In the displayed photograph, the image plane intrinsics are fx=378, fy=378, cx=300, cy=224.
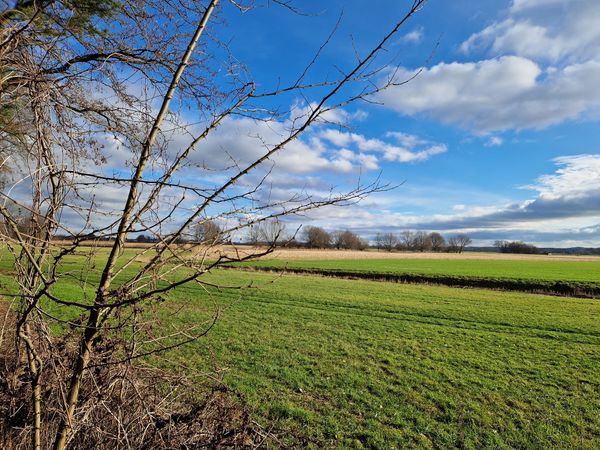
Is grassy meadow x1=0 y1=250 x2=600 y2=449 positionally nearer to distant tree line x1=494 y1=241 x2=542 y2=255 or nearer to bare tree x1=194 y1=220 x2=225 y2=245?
bare tree x1=194 y1=220 x2=225 y2=245

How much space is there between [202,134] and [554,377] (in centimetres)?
1034

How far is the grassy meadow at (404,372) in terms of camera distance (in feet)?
19.2

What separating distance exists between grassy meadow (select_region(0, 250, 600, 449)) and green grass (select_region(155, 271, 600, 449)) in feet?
0.10

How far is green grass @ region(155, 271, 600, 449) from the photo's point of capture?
5957mm

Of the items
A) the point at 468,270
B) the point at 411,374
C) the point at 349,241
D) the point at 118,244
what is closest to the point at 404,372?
the point at 411,374

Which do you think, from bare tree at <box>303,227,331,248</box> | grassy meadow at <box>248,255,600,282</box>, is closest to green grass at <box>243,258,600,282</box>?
grassy meadow at <box>248,255,600,282</box>

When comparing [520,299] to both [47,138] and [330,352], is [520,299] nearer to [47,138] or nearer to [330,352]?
[330,352]

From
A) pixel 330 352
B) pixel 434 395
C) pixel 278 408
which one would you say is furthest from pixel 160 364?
pixel 434 395

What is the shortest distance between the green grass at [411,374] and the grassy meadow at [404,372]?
3 cm

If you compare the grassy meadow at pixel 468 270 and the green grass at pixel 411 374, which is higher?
the grassy meadow at pixel 468 270

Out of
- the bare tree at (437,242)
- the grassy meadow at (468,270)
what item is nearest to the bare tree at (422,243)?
the bare tree at (437,242)

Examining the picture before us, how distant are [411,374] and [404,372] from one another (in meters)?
0.19

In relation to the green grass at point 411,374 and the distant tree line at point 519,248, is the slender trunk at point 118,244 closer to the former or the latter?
the green grass at point 411,374

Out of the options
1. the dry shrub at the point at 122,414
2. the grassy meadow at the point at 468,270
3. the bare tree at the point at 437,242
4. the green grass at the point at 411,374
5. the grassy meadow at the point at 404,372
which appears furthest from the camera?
the bare tree at the point at 437,242
